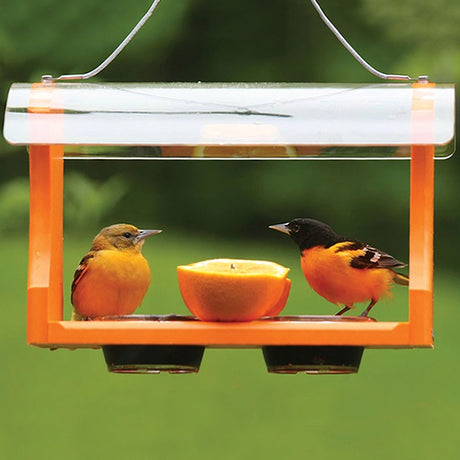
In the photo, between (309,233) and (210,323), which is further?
(309,233)

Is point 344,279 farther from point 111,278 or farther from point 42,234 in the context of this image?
point 42,234

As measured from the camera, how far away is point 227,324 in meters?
3.65

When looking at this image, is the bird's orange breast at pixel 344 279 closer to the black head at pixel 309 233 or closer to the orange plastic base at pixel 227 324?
the black head at pixel 309 233

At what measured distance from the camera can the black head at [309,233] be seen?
13.3 ft

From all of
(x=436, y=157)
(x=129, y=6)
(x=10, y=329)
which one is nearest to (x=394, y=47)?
(x=129, y=6)

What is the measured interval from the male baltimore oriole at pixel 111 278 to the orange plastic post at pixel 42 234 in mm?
149

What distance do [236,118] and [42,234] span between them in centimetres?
59

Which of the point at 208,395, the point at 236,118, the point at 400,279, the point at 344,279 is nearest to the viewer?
the point at 236,118

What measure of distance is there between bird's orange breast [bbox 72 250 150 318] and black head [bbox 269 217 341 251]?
41cm

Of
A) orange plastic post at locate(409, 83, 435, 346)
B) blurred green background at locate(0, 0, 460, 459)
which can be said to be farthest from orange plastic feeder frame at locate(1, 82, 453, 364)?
blurred green background at locate(0, 0, 460, 459)

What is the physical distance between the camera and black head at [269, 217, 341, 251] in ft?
13.3

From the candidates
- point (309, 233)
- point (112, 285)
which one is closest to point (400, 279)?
point (309, 233)

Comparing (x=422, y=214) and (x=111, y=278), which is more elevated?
(x=422, y=214)

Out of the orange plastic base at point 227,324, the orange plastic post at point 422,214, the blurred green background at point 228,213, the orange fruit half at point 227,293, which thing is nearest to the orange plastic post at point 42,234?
the orange plastic base at point 227,324
